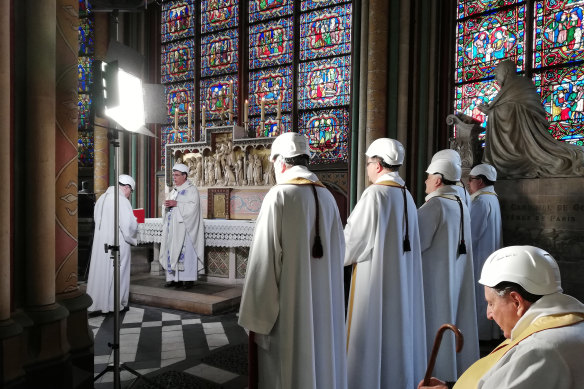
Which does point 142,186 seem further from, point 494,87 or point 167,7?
point 494,87

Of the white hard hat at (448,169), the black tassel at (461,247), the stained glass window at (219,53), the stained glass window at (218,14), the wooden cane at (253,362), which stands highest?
the stained glass window at (218,14)

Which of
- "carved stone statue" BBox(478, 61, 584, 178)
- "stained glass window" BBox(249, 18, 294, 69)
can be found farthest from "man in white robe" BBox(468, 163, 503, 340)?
"stained glass window" BBox(249, 18, 294, 69)

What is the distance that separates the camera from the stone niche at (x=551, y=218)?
15.7 ft

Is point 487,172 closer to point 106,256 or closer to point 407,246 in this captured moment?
point 407,246

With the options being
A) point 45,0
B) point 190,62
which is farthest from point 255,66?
point 45,0

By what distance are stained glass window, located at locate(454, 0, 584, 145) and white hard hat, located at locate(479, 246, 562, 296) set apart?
611 cm

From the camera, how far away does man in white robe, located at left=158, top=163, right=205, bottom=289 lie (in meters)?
6.47

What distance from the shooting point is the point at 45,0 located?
2.84 meters

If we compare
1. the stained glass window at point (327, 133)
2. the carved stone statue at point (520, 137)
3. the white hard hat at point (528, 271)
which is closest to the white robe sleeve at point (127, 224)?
the stained glass window at point (327, 133)

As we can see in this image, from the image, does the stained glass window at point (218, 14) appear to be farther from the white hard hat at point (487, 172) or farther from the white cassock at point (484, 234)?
the white cassock at point (484, 234)

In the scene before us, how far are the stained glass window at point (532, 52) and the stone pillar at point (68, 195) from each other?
6.41 metres

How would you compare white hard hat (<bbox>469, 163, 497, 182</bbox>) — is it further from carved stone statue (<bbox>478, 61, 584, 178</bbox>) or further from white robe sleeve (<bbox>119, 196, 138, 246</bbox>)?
white robe sleeve (<bbox>119, 196, 138, 246</bbox>)

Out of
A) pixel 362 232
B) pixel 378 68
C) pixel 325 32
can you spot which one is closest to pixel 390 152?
pixel 362 232

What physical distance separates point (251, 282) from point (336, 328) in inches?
26.3
